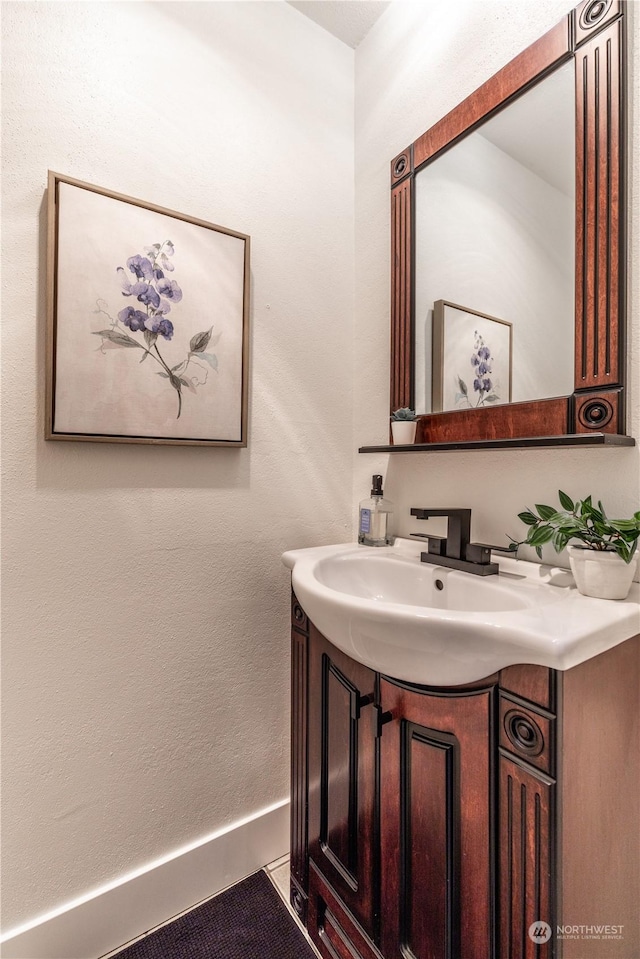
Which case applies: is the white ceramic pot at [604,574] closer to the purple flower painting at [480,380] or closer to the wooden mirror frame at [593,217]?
the wooden mirror frame at [593,217]

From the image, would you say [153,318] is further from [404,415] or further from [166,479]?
[404,415]

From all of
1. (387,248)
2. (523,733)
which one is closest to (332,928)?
(523,733)

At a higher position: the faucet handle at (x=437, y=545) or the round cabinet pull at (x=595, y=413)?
the round cabinet pull at (x=595, y=413)

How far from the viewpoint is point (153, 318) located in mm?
1116

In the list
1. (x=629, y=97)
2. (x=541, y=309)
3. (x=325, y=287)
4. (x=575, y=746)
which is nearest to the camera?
(x=575, y=746)

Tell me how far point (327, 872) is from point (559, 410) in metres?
1.11

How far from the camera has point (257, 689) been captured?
1.32m

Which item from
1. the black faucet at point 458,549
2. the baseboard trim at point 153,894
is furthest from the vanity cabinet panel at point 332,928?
the black faucet at point 458,549

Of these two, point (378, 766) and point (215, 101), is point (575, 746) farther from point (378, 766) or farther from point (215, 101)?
point (215, 101)

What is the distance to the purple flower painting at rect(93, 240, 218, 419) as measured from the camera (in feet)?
3.54

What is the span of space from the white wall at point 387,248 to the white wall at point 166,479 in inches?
3.1

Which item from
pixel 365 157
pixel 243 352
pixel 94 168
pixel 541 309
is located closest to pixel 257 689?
pixel 243 352

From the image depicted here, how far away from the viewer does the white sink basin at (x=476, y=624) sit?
0.61 meters

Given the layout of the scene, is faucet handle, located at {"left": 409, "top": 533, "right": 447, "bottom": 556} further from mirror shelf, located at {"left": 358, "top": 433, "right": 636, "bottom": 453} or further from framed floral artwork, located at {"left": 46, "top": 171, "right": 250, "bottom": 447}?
framed floral artwork, located at {"left": 46, "top": 171, "right": 250, "bottom": 447}
